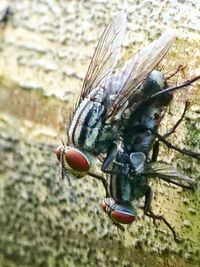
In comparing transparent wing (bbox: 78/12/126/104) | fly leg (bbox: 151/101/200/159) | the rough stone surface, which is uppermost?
transparent wing (bbox: 78/12/126/104)

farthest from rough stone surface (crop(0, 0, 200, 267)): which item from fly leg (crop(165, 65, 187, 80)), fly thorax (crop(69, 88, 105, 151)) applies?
fly thorax (crop(69, 88, 105, 151))

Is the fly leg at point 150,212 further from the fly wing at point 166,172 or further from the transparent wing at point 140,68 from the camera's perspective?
the transparent wing at point 140,68

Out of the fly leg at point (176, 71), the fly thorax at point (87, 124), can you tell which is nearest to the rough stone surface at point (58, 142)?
the fly leg at point (176, 71)

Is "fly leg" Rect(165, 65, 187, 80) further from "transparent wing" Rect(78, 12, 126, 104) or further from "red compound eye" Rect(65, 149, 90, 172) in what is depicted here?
"red compound eye" Rect(65, 149, 90, 172)

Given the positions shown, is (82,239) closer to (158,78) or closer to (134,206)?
(134,206)

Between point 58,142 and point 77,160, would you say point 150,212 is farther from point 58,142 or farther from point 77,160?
point 58,142
